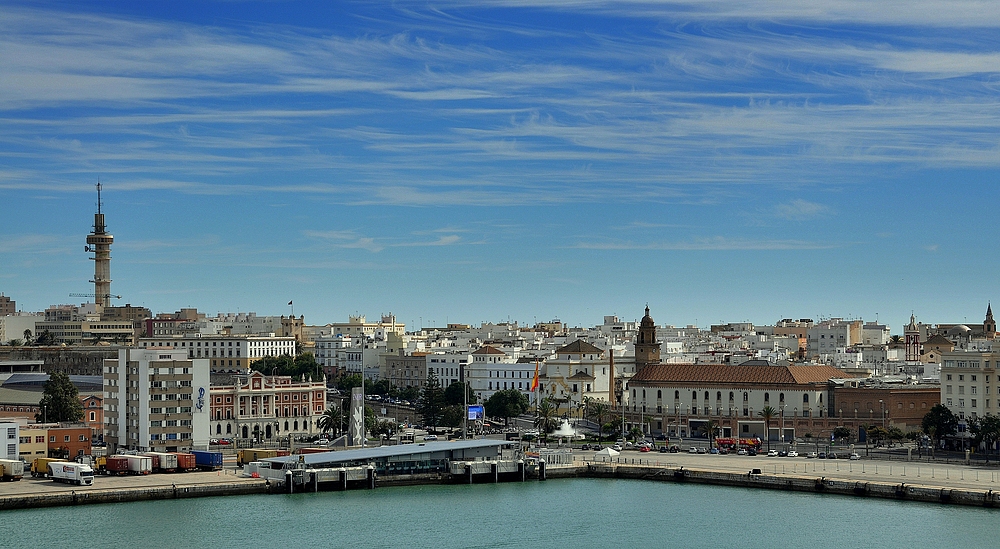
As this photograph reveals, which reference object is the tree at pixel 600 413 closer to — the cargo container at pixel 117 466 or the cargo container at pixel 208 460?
the cargo container at pixel 208 460

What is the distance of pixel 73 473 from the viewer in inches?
2013

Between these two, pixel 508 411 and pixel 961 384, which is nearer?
pixel 961 384

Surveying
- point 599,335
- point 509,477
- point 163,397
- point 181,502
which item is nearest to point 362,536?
point 181,502

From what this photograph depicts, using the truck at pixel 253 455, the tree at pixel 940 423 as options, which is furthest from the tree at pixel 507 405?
the truck at pixel 253 455

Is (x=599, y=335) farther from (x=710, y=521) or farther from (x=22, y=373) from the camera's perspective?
(x=710, y=521)

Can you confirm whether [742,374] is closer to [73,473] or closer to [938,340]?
[938,340]

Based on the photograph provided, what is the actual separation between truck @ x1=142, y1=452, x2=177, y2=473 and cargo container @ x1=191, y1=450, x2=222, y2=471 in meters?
0.94

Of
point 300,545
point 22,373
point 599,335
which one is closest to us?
point 300,545

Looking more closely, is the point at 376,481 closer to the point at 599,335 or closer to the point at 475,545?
the point at 475,545

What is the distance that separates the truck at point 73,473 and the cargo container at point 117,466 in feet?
7.60

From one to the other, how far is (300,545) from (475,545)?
462 centimetres

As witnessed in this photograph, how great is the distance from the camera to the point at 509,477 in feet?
188

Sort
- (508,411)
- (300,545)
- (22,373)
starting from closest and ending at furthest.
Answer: (300,545), (508,411), (22,373)

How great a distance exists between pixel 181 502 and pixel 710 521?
53.4 ft
